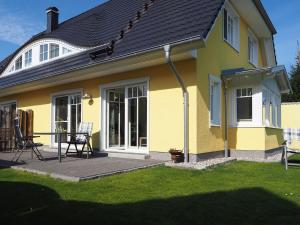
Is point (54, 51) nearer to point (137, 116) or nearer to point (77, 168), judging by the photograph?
point (137, 116)

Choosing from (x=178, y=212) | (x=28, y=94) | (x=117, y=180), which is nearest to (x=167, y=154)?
(x=117, y=180)

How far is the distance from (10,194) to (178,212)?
300 centimetres

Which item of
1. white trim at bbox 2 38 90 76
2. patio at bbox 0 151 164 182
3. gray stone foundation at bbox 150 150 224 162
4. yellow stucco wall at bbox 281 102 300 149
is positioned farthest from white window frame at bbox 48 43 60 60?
yellow stucco wall at bbox 281 102 300 149

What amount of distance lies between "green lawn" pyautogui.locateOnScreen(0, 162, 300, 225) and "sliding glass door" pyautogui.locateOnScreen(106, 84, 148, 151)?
3.19m

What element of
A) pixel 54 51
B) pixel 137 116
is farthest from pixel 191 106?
pixel 54 51

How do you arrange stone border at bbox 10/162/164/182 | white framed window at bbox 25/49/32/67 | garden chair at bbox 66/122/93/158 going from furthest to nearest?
white framed window at bbox 25/49/32/67
garden chair at bbox 66/122/93/158
stone border at bbox 10/162/164/182

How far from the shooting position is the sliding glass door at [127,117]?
11.3 m

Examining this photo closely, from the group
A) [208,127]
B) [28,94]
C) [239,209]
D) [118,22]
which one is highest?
[118,22]

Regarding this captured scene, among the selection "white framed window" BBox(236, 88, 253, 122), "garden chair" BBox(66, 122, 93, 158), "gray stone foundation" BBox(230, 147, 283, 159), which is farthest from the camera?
"white framed window" BBox(236, 88, 253, 122)

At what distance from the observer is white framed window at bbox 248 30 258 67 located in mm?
16172

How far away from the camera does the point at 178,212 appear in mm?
4785

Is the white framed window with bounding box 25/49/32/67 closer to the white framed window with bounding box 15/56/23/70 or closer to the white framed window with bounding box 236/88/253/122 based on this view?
the white framed window with bounding box 15/56/23/70

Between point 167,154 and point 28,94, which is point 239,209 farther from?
point 28,94

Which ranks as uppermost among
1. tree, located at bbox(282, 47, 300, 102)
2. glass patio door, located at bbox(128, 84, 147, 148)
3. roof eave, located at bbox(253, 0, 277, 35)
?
roof eave, located at bbox(253, 0, 277, 35)
